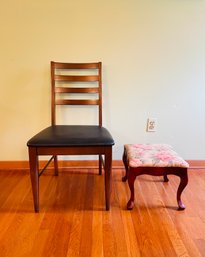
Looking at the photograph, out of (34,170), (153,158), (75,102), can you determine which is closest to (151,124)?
(153,158)

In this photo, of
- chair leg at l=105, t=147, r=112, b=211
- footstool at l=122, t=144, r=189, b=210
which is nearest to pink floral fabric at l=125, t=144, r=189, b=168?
footstool at l=122, t=144, r=189, b=210

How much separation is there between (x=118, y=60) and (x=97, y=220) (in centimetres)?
118

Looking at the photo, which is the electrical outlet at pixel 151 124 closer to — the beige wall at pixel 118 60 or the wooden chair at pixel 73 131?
the beige wall at pixel 118 60

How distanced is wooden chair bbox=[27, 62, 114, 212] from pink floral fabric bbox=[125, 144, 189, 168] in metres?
0.18

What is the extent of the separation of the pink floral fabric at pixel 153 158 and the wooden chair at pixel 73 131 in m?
0.18

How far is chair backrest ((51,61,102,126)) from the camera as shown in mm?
1464

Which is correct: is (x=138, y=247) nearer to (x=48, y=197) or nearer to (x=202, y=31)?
(x=48, y=197)

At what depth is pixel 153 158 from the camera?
3.94 feet

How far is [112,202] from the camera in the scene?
52.2 inches

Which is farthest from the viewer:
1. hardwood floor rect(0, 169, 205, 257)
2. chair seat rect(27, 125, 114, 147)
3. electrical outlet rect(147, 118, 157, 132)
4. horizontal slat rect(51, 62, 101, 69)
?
electrical outlet rect(147, 118, 157, 132)

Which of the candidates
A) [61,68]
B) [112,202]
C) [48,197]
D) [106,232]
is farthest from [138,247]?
[61,68]

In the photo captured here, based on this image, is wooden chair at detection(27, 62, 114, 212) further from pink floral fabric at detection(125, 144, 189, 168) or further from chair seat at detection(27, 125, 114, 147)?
pink floral fabric at detection(125, 144, 189, 168)

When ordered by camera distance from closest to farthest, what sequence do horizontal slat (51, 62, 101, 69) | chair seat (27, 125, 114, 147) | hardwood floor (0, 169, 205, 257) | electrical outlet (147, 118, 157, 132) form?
hardwood floor (0, 169, 205, 257), chair seat (27, 125, 114, 147), horizontal slat (51, 62, 101, 69), electrical outlet (147, 118, 157, 132)

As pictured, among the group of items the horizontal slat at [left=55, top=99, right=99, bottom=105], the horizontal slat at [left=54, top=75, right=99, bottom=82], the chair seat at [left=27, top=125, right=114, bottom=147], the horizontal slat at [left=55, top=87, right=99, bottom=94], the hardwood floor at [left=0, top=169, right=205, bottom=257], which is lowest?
the hardwood floor at [left=0, top=169, right=205, bottom=257]
